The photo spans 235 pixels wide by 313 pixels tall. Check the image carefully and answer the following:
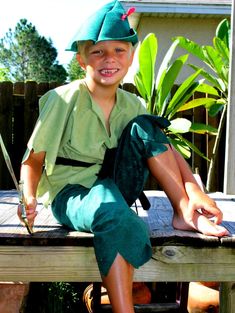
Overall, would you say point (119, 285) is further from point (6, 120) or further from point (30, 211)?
point (6, 120)

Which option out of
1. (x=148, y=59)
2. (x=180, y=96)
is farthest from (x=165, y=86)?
(x=148, y=59)

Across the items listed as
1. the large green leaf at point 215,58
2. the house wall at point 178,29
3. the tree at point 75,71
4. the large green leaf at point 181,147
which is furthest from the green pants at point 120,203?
the tree at point 75,71

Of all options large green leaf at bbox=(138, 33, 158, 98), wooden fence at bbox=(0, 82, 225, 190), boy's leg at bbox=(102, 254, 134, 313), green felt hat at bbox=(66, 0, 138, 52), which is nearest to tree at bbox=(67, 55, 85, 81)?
wooden fence at bbox=(0, 82, 225, 190)

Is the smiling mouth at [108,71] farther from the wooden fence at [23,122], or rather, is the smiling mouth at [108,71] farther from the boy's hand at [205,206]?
the wooden fence at [23,122]

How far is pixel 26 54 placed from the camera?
44625 mm

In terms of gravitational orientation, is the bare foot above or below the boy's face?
below

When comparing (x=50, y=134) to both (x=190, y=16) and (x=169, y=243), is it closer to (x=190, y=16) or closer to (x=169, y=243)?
(x=169, y=243)

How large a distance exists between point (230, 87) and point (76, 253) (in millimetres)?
1422

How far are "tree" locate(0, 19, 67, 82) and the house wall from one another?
116ft

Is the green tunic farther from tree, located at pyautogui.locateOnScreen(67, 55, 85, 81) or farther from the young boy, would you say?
tree, located at pyautogui.locateOnScreen(67, 55, 85, 81)

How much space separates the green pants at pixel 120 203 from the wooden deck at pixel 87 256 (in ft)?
0.27

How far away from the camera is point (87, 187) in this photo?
6.78 ft

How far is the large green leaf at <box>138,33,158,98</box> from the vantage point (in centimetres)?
438

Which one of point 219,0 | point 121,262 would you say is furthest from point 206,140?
point 219,0
